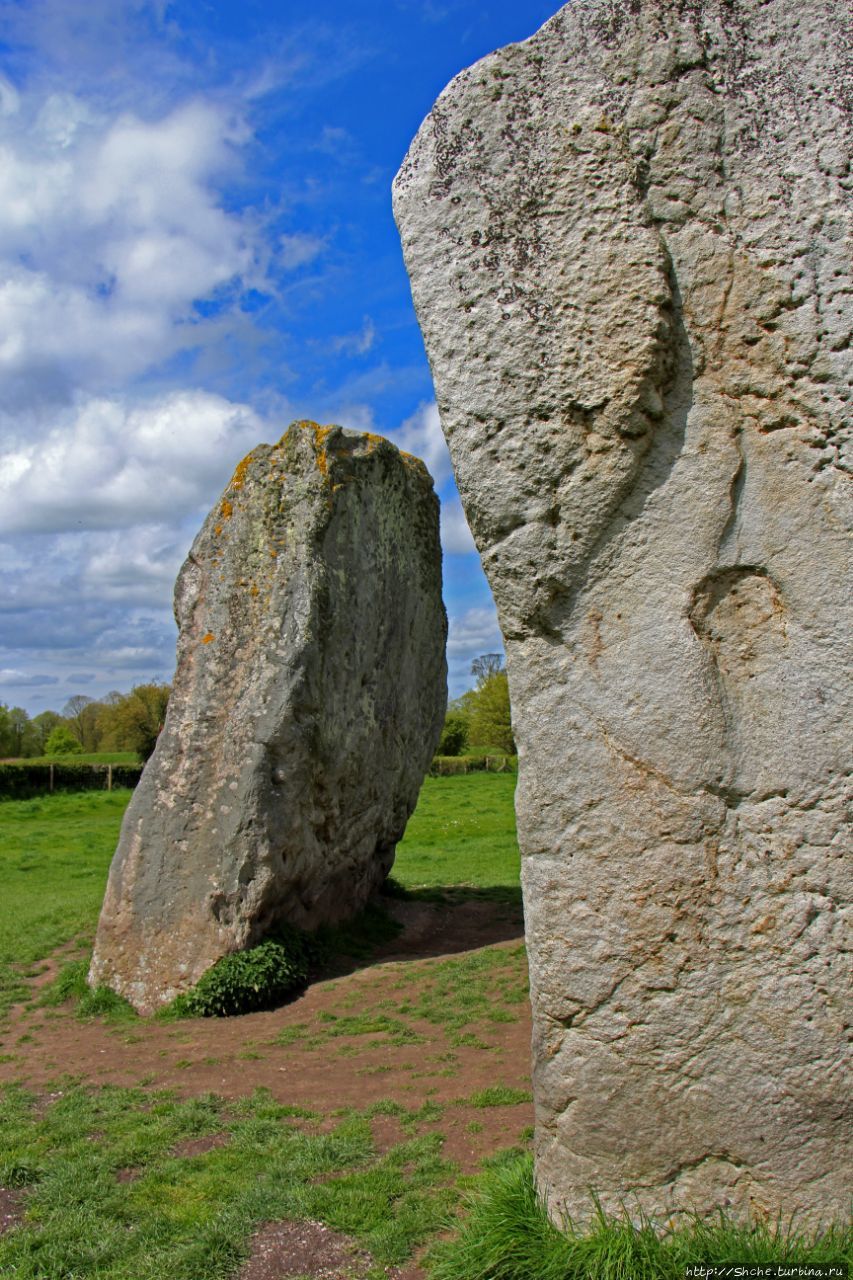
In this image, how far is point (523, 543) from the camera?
412 cm

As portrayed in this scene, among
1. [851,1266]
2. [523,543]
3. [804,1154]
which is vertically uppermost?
[523,543]

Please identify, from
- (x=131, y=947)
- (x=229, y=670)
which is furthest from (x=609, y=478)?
(x=131, y=947)

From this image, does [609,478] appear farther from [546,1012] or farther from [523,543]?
[546,1012]

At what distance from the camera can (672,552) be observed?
405cm

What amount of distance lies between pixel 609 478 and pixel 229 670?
6567mm

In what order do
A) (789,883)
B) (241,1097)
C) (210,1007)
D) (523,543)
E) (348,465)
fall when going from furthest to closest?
(348,465) → (210,1007) → (241,1097) → (523,543) → (789,883)

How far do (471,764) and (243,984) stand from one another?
28.7 m

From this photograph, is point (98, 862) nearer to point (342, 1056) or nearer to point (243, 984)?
point (243, 984)

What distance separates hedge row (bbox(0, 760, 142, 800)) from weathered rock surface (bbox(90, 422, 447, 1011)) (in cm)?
1848

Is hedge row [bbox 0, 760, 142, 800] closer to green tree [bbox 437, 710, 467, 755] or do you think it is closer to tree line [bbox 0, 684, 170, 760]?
tree line [bbox 0, 684, 170, 760]

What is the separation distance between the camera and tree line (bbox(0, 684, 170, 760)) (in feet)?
117

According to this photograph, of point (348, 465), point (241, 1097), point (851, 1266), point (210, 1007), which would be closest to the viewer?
point (851, 1266)

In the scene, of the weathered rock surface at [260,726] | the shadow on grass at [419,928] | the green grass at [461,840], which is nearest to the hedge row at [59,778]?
the green grass at [461,840]

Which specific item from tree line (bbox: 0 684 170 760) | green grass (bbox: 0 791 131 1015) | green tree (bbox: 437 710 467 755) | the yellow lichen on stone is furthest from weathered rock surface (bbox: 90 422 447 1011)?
green tree (bbox: 437 710 467 755)
